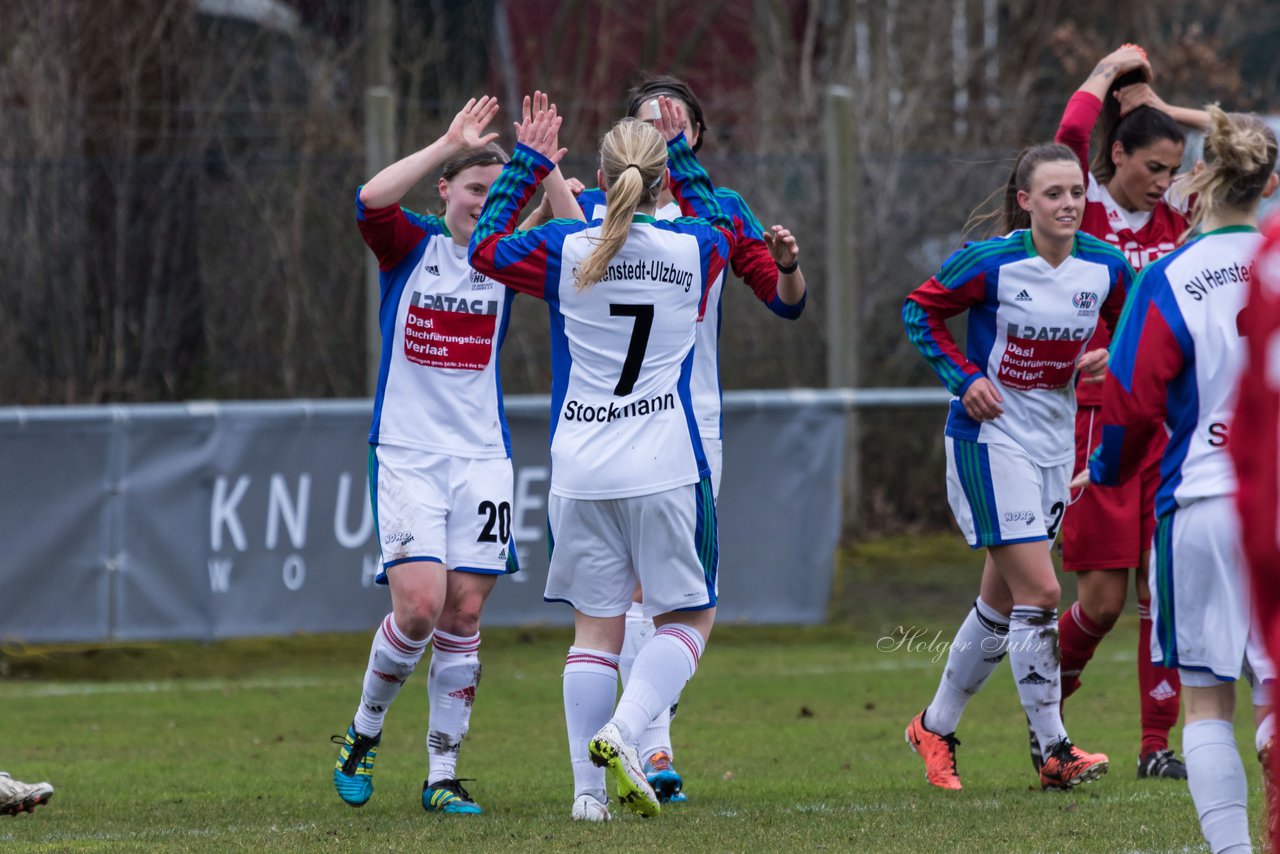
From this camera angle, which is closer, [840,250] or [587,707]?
[587,707]

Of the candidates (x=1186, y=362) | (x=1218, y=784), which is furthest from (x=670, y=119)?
(x=1218, y=784)

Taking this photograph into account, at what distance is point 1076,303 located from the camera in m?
5.81

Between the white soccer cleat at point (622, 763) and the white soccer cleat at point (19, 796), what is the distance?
187 centimetres

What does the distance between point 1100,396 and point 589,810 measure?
2.47 meters

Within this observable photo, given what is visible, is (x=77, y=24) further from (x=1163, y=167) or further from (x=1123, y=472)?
(x=1123, y=472)

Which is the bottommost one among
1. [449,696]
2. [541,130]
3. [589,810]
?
[589,810]

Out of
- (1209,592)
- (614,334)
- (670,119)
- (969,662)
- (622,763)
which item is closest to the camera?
(1209,592)

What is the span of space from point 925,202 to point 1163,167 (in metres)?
5.95

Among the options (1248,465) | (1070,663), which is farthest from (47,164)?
(1248,465)

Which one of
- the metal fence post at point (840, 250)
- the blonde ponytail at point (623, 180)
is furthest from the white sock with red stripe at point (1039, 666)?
the metal fence post at point (840, 250)

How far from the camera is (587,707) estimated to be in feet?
17.1

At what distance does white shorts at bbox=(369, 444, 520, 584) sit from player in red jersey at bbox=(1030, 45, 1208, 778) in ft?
7.34

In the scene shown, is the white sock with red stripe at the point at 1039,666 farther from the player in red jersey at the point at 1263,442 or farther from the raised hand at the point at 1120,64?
the player in red jersey at the point at 1263,442

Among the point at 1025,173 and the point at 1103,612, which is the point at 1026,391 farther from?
the point at 1103,612
